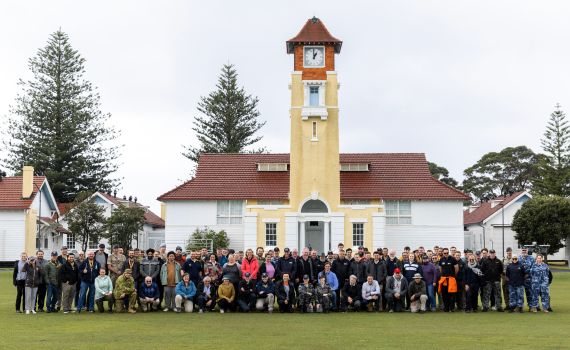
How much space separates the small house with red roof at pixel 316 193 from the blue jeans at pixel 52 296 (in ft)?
74.3

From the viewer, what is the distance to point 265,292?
2028 cm

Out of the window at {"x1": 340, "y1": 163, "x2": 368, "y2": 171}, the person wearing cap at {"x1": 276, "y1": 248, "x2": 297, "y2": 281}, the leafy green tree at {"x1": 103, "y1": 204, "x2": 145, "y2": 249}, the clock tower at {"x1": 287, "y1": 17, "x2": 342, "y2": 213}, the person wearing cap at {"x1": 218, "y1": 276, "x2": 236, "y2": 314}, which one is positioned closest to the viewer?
the person wearing cap at {"x1": 218, "y1": 276, "x2": 236, "y2": 314}

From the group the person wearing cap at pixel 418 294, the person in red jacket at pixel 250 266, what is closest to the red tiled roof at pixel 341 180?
the person in red jacket at pixel 250 266

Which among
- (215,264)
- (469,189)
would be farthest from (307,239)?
(469,189)

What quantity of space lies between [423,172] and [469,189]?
1465 inches

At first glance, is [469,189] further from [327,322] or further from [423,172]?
[327,322]

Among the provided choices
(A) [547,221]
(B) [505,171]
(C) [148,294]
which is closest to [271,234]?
(A) [547,221]

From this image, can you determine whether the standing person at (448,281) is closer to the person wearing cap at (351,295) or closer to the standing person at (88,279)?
the person wearing cap at (351,295)

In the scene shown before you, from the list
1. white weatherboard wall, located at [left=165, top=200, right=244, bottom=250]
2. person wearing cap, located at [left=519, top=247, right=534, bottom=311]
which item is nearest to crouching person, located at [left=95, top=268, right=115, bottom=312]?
person wearing cap, located at [left=519, top=247, right=534, bottom=311]

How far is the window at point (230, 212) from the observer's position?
46.6 metres

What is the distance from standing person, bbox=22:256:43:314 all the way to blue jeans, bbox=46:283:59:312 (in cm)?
35

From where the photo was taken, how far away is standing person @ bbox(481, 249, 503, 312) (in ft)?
67.4

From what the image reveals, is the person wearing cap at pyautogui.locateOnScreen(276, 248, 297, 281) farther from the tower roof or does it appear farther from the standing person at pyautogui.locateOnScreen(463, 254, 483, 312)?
the tower roof

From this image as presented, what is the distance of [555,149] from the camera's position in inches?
2525
